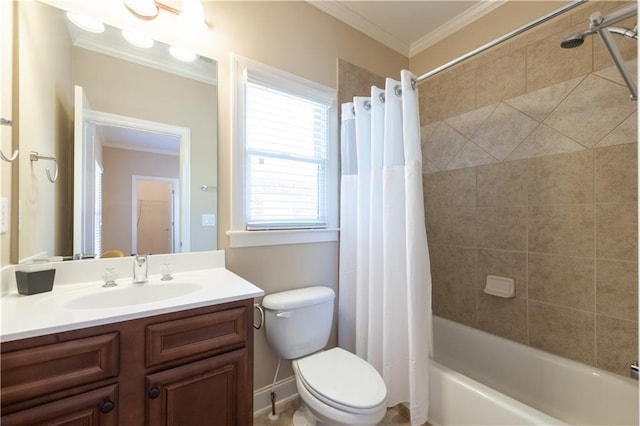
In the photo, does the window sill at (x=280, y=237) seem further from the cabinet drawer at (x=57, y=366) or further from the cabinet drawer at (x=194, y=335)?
the cabinet drawer at (x=57, y=366)

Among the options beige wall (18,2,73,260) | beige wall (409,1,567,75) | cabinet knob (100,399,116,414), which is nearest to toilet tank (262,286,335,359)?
cabinet knob (100,399,116,414)

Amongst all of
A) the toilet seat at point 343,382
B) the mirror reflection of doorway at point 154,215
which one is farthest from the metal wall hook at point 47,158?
the toilet seat at point 343,382

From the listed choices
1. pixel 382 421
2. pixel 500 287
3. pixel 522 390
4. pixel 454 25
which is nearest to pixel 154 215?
pixel 382 421

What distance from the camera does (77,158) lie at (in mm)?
1213

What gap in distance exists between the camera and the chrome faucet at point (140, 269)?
48.7 inches

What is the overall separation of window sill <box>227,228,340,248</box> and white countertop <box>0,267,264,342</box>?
0.80ft

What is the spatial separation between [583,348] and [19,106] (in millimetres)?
2852

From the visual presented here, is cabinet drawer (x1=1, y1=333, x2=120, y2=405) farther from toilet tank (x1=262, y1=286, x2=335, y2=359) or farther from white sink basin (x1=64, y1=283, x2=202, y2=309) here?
toilet tank (x1=262, y1=286, x2=335, y2=359)

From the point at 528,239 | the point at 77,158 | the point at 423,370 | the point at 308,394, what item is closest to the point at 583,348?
the point at 528,239

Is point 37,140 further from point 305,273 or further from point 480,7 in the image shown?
point 480,7

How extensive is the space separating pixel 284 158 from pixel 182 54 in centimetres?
75

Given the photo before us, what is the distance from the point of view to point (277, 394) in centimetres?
168

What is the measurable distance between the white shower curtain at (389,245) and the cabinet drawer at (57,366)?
1212mm

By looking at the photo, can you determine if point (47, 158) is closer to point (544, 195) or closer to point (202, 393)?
point (202, 393)
